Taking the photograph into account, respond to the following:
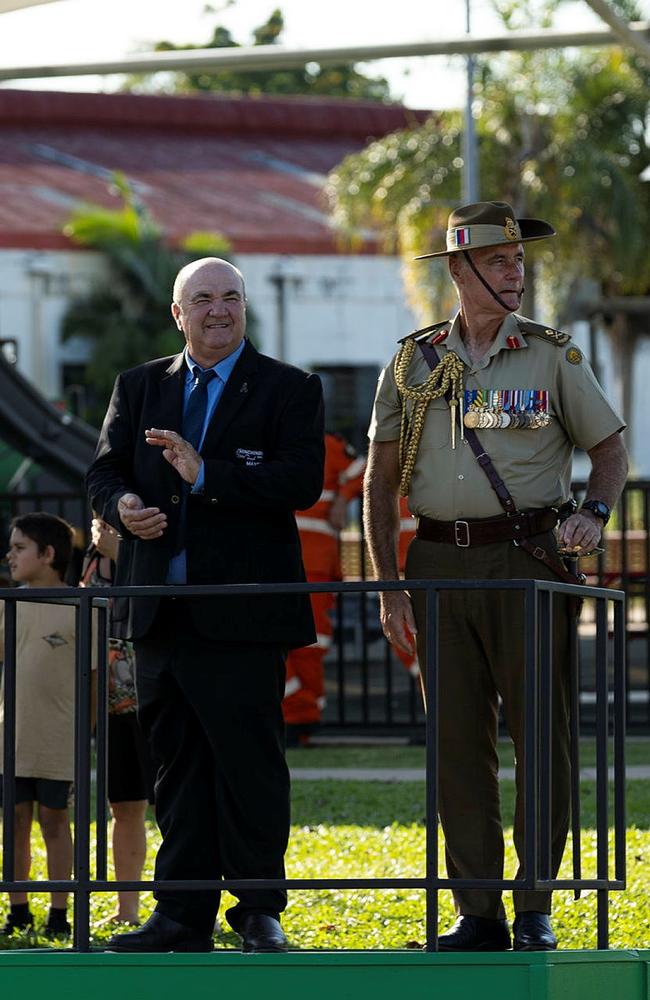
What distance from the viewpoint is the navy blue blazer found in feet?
16.2

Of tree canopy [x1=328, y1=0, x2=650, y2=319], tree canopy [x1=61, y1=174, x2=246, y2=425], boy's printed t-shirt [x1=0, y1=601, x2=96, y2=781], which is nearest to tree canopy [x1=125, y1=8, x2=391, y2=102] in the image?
tree canopy [x1=61, y1=174, x2=246, y2=425]

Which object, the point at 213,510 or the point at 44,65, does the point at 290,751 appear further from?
the point at 213,510

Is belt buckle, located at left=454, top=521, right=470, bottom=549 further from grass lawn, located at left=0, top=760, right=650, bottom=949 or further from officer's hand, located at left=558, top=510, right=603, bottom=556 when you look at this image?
grass lawn, located at left=0, top=760, right=650, bottom=949

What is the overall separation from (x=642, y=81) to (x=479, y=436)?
27.6m

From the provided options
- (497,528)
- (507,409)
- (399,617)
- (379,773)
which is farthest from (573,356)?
(379,773)

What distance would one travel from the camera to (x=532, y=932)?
4.86 meters

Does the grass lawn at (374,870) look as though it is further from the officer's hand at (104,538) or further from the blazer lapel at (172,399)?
the blazer lapel at (172,399)

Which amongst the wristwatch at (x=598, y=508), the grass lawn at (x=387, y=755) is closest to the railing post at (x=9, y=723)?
the wristwatch at (x=598, y=508)

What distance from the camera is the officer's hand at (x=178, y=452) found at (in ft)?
15.9

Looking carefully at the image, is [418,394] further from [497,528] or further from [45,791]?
[45,791]

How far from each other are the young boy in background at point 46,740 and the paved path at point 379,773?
10.2ft

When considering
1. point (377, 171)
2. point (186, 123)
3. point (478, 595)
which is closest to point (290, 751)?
point (478, 595)

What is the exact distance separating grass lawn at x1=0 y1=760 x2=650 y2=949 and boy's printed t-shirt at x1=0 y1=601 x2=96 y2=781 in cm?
55

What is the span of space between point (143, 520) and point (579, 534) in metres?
1.15
